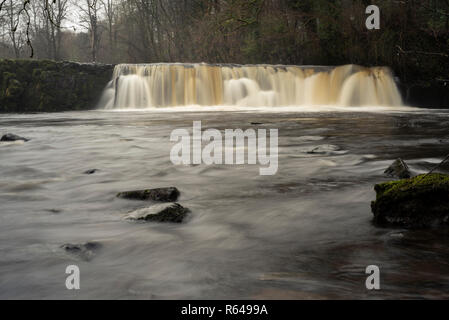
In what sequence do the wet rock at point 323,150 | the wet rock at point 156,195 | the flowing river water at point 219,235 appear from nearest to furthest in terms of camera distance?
the flowing river water at point 219,235
the wet rock at point 156,195
the wet rock at point 323,150

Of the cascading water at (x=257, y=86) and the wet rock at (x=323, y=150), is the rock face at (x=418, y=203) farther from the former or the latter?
the cascading water at (x=257, y=86)

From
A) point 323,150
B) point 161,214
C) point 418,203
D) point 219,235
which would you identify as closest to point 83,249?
point 161,214

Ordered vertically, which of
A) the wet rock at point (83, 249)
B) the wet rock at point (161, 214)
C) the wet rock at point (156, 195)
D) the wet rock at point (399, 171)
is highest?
the wet rock at point (399, 171)

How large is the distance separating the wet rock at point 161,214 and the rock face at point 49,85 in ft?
65.3

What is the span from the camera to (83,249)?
294 centimetres

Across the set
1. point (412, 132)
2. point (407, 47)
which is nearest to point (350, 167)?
point (412, 132)

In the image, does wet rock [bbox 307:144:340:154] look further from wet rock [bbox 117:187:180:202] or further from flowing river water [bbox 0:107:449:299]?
wet rock [bbox 117:187:180:202]

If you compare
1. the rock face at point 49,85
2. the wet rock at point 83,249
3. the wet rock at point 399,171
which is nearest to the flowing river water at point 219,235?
the wet rock at point 83,249

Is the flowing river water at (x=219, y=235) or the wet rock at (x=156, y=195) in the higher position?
the wet rock at (x=156, y=195)

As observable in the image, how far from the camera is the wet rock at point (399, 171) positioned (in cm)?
475

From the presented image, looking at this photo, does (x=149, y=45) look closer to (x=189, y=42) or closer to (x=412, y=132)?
(x=189, y=42)

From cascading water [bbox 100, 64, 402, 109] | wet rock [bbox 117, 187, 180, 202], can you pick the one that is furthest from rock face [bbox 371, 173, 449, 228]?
cascading water [bbox 100, 64, 402, 109]
